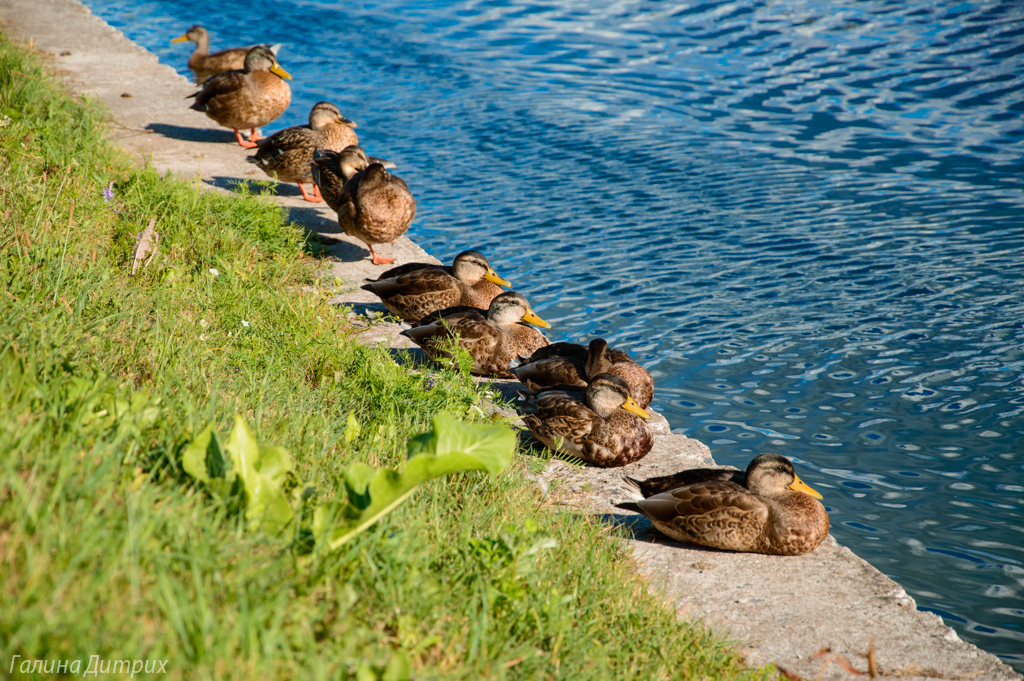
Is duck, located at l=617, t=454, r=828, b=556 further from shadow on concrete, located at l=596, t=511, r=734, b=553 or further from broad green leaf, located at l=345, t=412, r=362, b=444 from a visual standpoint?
broad green leaf, located at l=345, t=412, r=362, b=444

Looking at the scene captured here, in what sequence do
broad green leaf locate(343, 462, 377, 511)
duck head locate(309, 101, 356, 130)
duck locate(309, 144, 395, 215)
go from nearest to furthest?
broad green leaf locate(343, 462, 377, 511) → duck locate(309, 144, 395, 215) → duck head locate(309, 101, 356, 130)

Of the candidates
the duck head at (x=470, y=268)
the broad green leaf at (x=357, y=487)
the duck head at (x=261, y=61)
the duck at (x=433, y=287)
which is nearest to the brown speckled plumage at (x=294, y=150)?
the duck head at (x=261, y=61)

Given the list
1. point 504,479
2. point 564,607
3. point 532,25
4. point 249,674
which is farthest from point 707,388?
point 532,25

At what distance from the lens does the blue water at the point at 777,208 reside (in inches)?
230

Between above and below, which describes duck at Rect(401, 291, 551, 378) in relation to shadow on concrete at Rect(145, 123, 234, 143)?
below

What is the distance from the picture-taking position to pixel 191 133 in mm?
10492

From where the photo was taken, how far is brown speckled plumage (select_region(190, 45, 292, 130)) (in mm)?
9859

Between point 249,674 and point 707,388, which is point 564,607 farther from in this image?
point 707,388

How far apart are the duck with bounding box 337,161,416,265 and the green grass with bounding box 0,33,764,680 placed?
2203 millimetres

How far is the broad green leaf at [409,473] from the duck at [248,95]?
8.46 metres

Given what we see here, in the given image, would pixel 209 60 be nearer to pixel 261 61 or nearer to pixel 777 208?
pixel 261 61

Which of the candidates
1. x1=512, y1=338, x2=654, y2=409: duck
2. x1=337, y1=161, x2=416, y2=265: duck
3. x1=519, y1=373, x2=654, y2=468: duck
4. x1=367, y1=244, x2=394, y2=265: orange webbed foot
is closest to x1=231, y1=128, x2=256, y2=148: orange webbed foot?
x1=337, y1=161, x2=416, y2=265: duck

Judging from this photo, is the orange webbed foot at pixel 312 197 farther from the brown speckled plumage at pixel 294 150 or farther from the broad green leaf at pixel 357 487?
the broad green leaf at pixel 357 487

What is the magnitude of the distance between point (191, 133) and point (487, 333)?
6590 millimetres
